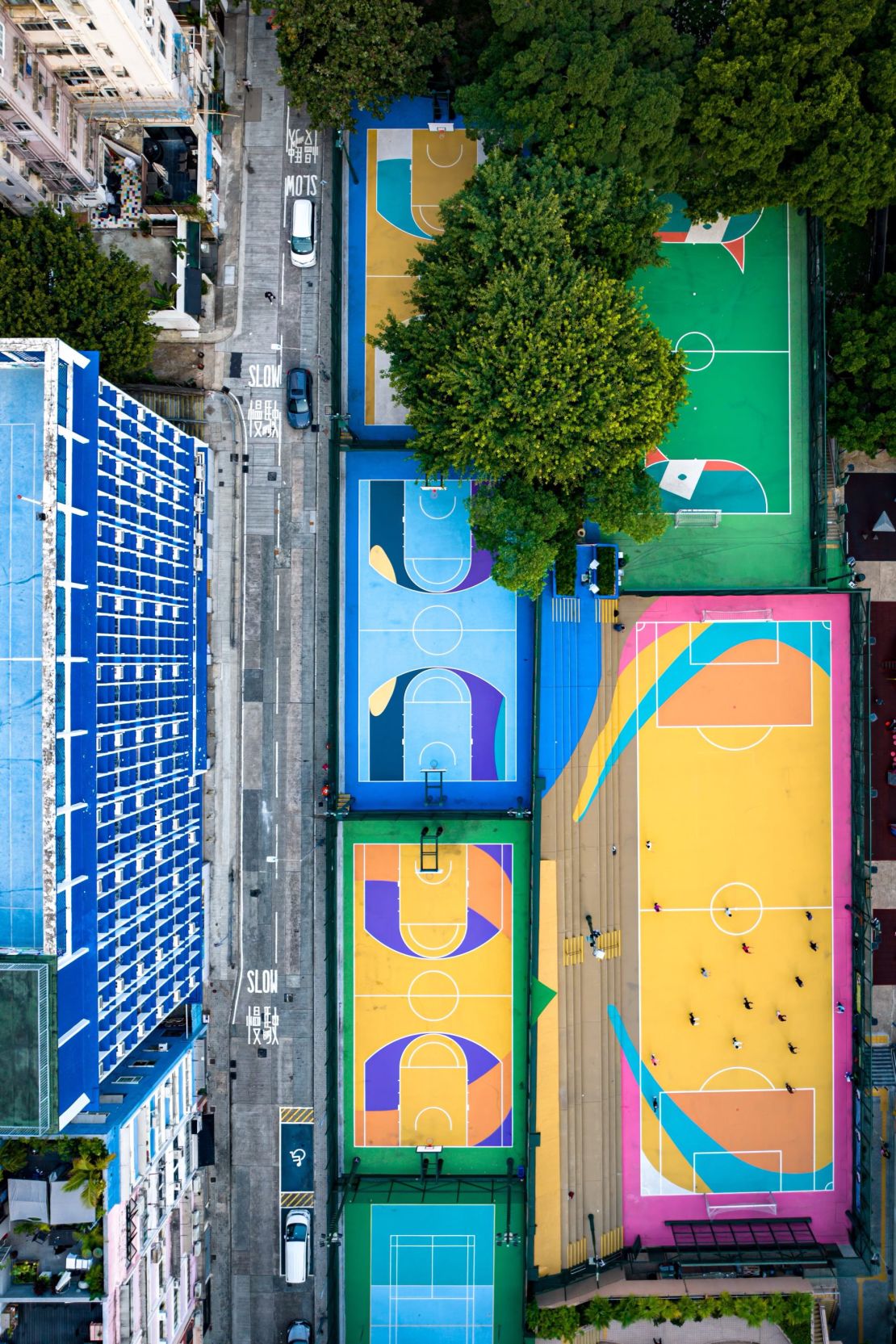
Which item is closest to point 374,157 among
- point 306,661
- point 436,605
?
point 436,605

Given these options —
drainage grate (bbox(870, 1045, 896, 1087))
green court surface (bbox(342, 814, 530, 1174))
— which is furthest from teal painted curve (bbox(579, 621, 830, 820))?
drainage grate (bbox(870, 1045, 896, 1087))

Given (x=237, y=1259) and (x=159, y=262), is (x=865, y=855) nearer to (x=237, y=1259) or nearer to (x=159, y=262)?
(x=237, y=1259)

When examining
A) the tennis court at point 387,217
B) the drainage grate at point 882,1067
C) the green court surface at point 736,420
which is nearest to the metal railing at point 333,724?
the tennis court at point 387,217

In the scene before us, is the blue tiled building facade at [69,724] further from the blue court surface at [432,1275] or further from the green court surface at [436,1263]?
the blue court surface at [432,1275]

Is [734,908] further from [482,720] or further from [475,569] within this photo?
[475,569]

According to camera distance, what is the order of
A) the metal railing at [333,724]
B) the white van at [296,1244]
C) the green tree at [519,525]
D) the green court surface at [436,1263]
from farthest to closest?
the green court surface at [436,1263]
the metal railing at [333,724]
the white van at [296,1244]
the green tree at [519,525]

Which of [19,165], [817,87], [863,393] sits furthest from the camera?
[863,393]
